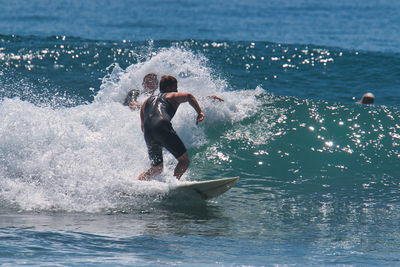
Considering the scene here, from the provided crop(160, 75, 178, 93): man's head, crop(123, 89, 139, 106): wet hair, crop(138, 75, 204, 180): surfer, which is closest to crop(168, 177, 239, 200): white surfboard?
Result: crop(138, 75, 204, 180): surfer

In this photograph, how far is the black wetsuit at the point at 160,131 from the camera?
707 cm

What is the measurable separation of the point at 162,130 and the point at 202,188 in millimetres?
884

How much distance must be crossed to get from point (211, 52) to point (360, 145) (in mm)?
9273

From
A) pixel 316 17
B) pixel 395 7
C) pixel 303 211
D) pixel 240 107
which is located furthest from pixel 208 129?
pixel 395 7

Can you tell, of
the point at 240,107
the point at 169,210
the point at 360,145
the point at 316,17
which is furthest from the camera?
the point at 316,17

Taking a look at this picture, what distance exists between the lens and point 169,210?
6.89 metres

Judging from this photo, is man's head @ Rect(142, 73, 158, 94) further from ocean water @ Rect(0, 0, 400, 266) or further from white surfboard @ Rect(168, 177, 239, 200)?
white surfboard @ Rect(168, 177, 239, 200)

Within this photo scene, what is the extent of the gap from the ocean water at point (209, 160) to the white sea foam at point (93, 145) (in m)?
0.02

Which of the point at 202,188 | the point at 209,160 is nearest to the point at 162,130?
the point at 202,188

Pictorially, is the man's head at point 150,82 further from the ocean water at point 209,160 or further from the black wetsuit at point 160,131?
the black wetsuit at point 160,131

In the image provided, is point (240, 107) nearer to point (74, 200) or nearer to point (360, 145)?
point (360, 145)

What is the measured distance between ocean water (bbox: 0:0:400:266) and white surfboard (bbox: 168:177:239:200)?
0.36 ft

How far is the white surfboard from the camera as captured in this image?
6.91 metres

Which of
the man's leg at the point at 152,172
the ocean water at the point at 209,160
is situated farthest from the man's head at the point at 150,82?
the man's leg at the point at 152,172
